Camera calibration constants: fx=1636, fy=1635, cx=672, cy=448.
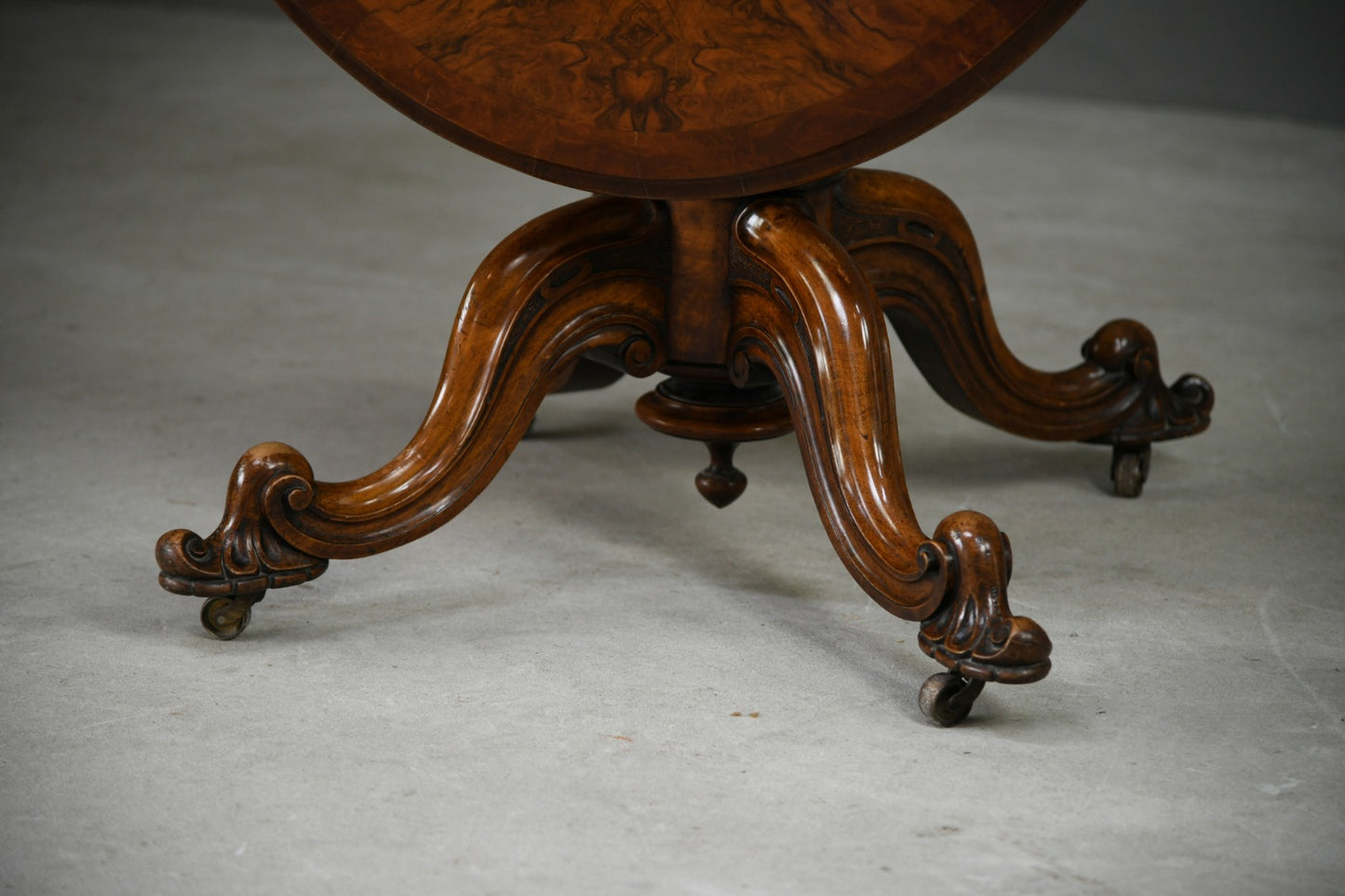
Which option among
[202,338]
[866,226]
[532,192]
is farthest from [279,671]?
[532,192]

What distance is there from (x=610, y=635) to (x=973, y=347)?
51 centimetres

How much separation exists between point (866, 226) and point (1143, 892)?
2.29ft

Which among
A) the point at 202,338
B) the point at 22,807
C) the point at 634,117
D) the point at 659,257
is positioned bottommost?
the point at 22,807

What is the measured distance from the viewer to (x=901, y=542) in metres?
1.26

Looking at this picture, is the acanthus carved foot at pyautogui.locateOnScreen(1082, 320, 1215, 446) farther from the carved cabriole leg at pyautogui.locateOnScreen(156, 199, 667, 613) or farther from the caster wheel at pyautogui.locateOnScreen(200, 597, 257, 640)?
the caster wheel at pyautogui.locateOnScreen(200, 597, 257, 640)

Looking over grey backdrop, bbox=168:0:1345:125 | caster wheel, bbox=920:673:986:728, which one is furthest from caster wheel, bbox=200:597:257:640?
grey backdrop, bbox=168:0:1345:125

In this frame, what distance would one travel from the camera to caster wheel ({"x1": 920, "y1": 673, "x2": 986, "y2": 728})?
48.1 inches

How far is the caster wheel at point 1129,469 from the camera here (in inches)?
70.4

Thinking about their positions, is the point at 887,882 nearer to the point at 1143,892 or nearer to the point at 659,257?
the point at 1143,892

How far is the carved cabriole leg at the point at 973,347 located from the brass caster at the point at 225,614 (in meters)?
0.61

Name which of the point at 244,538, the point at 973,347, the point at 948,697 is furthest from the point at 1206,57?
the point at 244,538

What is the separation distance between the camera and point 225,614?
1.35 metres

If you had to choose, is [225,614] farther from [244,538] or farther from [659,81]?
[659,81]

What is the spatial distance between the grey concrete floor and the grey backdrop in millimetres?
1801
